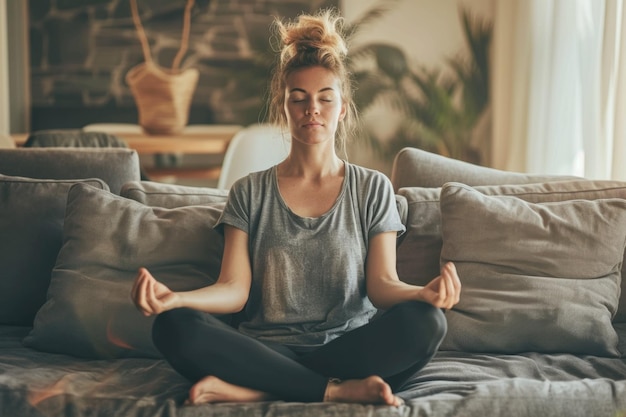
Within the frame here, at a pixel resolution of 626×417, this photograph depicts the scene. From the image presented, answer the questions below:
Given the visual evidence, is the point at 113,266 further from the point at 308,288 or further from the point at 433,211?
the point at 433,211

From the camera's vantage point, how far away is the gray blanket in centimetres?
195

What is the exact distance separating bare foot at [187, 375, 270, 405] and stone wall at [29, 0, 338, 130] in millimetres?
4085

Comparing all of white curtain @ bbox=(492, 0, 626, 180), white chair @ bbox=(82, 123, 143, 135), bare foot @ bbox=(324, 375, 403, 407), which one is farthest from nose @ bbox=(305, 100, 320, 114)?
white chair @ bbox=(82, 123, 143, 135)

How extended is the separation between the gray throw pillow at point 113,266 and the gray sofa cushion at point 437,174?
60 cm

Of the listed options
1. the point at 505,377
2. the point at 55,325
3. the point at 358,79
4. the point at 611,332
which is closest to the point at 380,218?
the point at 505,377

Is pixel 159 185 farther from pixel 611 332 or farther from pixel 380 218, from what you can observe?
pixel 611 332

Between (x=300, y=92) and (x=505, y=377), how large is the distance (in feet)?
2.79

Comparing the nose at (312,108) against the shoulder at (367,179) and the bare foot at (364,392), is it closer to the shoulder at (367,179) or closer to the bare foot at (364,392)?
the shoulder at (367,179)

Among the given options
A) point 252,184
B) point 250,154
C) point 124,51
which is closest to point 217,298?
point 252,184

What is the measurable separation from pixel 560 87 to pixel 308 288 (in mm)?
2399

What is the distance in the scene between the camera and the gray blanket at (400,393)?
1947 mm

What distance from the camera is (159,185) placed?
2637mm

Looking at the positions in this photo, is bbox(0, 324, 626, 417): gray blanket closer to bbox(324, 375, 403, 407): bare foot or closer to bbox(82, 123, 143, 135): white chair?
bbox(324, 375, 403, 407): bare foot

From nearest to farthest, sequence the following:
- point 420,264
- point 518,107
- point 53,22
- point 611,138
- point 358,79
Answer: point 420,264 → point 611,138 → point 518,107 → point 358,79 → point 53,22
